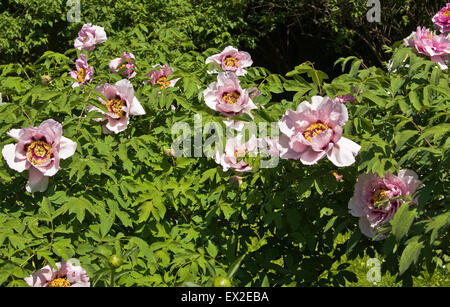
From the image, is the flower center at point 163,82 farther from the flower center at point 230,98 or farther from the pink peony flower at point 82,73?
the flower center at point 230,98

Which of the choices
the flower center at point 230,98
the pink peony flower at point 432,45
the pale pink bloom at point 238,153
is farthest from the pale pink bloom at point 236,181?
the pink peony flower at point 432,45

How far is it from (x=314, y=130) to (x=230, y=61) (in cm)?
77

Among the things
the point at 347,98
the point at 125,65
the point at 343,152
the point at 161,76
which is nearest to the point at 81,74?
the point at 125,65

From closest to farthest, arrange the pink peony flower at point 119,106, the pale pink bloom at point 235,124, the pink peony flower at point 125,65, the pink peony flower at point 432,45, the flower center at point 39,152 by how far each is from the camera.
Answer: the flower center at point 39,152 → the pale pink bloom at point 235,124 → the pink peony flower at point 119,106 → the pink peony flower at point 432,45 → the pink peony flower at point 125,65

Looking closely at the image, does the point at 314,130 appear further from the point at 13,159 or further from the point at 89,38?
→ the point at 89,38

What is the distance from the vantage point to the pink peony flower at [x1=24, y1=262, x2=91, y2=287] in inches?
67.3

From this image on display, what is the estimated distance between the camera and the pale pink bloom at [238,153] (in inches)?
73.2

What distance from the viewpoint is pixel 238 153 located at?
1871 millimetres

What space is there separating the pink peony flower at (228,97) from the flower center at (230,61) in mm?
→ 358

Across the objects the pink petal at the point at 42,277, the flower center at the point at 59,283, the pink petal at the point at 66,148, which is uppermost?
the pink petal at the point at 66,148

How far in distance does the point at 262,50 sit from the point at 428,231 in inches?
279

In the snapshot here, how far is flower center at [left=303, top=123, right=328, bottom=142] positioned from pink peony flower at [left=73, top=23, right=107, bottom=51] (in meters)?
1.31

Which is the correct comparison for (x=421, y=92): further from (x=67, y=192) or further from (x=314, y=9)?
(x=314, y=9)

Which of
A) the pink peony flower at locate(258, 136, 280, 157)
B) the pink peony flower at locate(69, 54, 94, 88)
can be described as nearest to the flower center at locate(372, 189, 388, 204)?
the pink peony flower at locate(258, 136, 280, 157)
